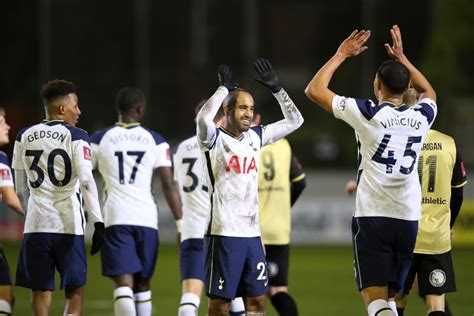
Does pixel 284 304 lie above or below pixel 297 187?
below

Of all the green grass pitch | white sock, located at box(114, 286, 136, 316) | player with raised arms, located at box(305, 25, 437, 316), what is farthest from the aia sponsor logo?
the green grass pitch

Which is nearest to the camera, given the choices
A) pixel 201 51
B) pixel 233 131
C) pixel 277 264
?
pixel 233 131

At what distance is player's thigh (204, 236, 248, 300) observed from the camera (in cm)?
823

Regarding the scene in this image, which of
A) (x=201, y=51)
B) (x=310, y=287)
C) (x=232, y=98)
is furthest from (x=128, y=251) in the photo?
(x=201, y=51)

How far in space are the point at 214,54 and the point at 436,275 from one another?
54.4ft

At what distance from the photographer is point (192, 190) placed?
1035cm

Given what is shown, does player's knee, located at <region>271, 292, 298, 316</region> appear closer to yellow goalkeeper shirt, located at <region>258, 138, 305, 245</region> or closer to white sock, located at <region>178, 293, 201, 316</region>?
yellow goalkeeper shirt, located at <region>258, 138, 305, 245</region>

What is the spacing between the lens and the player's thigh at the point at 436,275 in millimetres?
8883

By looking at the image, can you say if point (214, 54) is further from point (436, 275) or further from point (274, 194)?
point (436, 275)

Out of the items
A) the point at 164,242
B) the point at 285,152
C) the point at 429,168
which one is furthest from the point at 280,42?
the point at 429,168

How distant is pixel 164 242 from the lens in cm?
2252

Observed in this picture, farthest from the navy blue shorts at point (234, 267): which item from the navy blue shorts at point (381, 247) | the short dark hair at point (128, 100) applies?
the short dark hair at point (128, 100)

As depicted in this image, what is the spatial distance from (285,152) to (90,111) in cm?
1444

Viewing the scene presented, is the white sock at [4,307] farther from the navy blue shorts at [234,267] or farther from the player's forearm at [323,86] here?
the player's forearm at [323,86]
